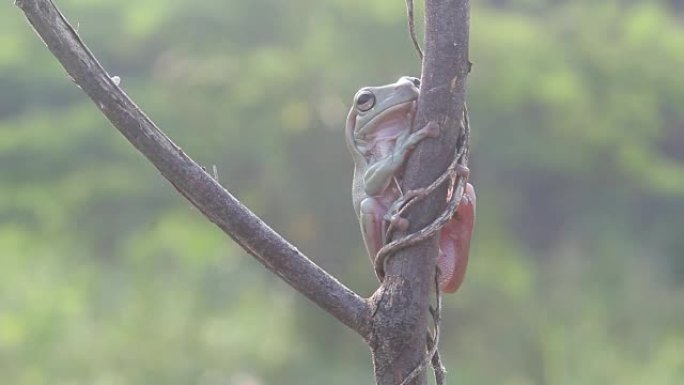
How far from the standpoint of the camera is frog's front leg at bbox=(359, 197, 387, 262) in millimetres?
550

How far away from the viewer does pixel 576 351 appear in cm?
215

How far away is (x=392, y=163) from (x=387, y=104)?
0.19ft

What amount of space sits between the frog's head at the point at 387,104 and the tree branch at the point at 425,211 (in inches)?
2.3

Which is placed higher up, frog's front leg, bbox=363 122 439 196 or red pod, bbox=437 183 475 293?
frog's front leg, bbox=363 122 439 196

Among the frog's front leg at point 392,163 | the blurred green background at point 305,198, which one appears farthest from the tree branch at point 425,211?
the blurred green background at point 305,198

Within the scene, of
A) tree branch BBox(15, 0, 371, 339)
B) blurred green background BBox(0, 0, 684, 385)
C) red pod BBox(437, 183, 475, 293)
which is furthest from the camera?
blurred green background BBox(0, 0, 684, 385)

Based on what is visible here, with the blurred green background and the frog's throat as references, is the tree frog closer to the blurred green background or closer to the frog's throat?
the frog's throat

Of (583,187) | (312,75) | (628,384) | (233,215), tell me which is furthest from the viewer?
(583,187)

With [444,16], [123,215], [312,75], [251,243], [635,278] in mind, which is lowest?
[251,243]

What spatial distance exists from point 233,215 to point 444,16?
0.14 metres

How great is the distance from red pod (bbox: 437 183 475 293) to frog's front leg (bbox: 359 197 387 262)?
0.03 meters

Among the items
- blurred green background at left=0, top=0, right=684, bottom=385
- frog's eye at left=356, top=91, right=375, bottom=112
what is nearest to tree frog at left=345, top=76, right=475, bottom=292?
frog's eye at left=356, top=91, right=375, bottom=112

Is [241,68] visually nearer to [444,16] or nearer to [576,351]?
[576,351]

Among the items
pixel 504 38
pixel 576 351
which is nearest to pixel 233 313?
pixel 576 351
